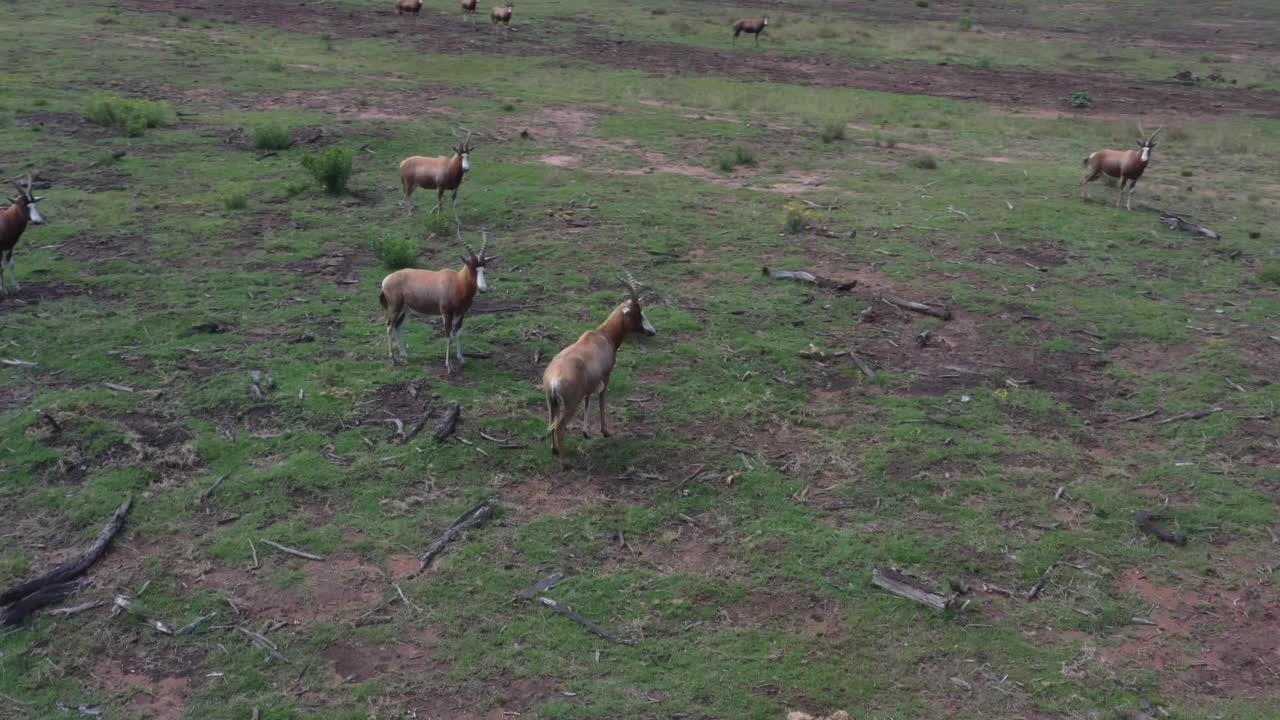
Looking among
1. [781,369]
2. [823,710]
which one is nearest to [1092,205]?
[781,369]

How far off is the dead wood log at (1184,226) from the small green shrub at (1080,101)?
47.5 ft

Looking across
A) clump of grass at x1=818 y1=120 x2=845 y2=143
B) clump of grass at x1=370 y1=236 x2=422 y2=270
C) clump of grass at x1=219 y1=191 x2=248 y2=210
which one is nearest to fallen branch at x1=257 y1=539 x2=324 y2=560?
clump of grass at x1=370 y1=236 x2=422 y2=270

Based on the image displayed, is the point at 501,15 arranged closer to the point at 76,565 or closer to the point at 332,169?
the point at 332,169

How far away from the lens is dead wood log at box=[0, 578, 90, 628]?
838 centimetres

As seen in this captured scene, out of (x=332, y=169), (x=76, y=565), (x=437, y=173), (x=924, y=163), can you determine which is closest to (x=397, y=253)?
(x=437, y=173)

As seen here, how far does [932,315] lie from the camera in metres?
15.3

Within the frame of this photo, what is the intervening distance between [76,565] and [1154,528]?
34.1 feet

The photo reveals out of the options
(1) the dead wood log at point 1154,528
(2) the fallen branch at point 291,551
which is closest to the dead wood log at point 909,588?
(1) the dead wood log at point 1154,528

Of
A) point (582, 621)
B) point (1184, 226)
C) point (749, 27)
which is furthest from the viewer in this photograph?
point (749, 27)

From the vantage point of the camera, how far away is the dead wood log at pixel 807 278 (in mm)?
16031

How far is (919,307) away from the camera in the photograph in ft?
50.7

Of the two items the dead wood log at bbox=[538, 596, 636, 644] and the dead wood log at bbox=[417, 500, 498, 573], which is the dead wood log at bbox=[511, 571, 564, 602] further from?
the dead wood log at bbox=[417, 500, 498, 573]

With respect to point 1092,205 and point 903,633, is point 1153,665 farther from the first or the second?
point 1092,205

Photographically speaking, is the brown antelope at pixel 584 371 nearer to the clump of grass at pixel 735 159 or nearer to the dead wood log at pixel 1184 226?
the clump of grass at pixel 735 159
